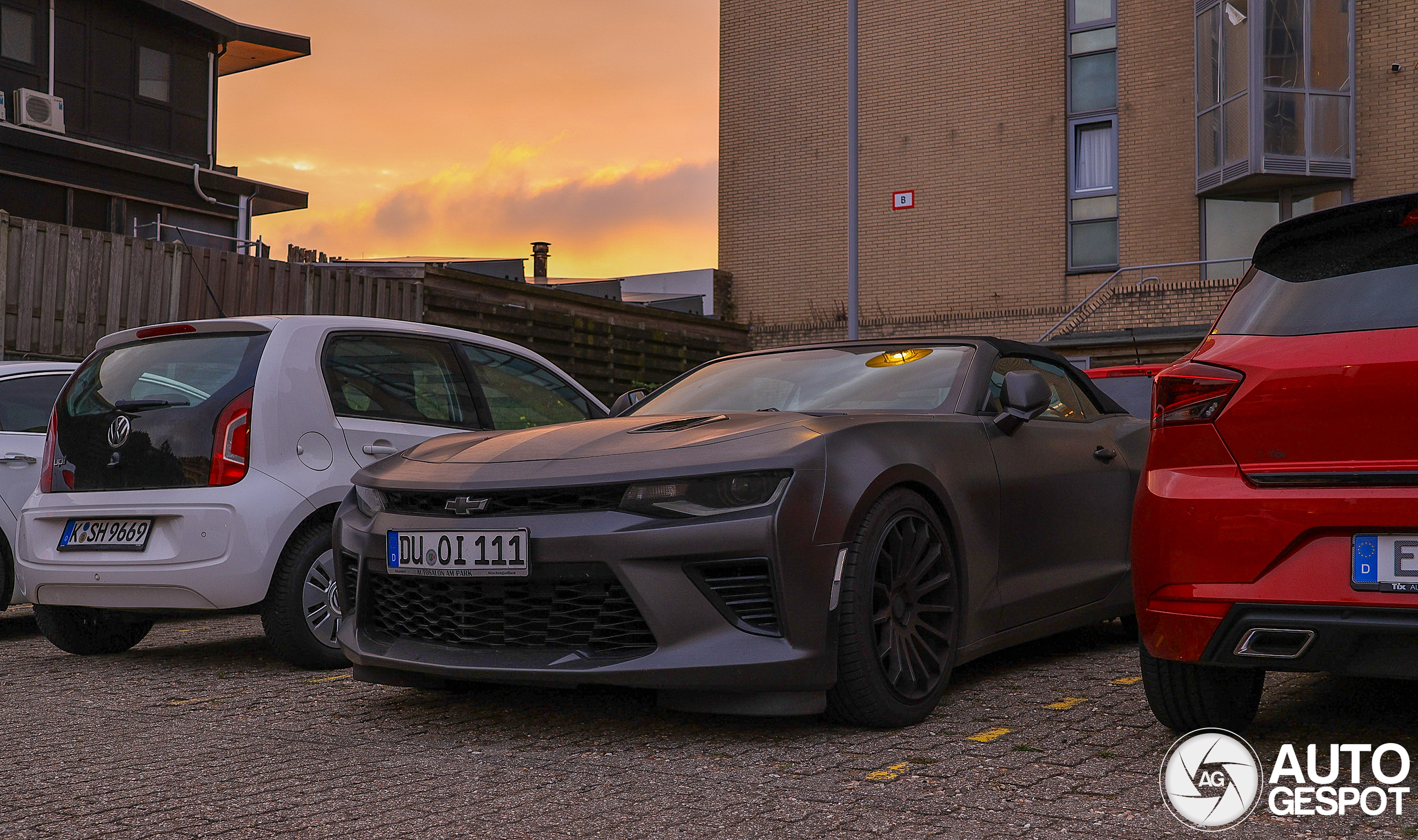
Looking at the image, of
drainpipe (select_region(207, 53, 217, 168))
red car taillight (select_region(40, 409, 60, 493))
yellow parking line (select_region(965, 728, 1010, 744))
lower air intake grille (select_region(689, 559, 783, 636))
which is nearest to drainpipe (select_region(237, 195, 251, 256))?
drainpipe (select_region(207, 53, 217, 168))

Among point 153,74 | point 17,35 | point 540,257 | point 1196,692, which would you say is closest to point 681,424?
point 1196,692

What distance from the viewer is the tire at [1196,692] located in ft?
11.9

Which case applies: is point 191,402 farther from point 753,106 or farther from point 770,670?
point 753,106

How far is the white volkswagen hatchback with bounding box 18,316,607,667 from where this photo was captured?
5234mm

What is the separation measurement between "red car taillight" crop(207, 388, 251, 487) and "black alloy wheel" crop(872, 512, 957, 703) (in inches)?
107

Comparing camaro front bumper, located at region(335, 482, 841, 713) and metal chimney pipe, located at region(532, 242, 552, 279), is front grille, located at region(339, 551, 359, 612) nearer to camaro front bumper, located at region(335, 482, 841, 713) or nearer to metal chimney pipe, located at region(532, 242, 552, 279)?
camaro front bumper, located at region(335, 482, 841, 713)

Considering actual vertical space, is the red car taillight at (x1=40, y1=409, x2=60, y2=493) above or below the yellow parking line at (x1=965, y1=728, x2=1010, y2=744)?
above

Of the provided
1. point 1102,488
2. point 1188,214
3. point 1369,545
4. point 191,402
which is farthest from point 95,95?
point 1369,545

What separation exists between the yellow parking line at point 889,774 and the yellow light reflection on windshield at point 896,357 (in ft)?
6.32

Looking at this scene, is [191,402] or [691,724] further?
[191,402]

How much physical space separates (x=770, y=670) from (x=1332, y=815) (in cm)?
141

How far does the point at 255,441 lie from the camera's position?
530 cm

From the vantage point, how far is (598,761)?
3664mm

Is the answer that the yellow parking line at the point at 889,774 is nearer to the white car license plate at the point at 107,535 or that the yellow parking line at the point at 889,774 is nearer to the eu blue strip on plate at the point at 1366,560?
the eu blue strip on plate at the point at 1366,560
